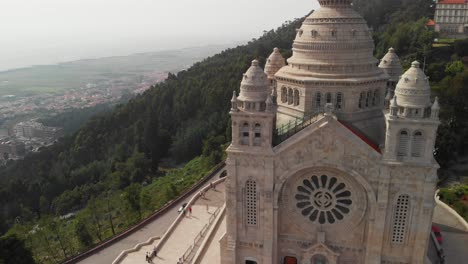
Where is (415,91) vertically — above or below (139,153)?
above

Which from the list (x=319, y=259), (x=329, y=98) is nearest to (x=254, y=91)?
(x=329, y=98)

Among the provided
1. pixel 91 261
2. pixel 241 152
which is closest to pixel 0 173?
pixel 91 261

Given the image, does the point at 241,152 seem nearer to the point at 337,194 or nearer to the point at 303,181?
the point at 303,181

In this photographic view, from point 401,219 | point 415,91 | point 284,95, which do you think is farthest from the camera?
point 284,95

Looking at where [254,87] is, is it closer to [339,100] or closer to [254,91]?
[254,91]

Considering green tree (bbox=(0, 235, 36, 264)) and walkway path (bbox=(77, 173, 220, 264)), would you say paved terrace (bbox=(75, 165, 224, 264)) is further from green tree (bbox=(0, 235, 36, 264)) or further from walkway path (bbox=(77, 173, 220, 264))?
green tree (bbox=(0, 235, 36, 264))

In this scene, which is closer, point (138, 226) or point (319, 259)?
point (319, 259)

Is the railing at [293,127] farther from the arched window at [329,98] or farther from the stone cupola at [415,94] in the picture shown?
the stone cupola at [415,94]

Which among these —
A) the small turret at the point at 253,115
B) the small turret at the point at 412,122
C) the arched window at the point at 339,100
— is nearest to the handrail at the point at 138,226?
the small turret at the point at 253,115
